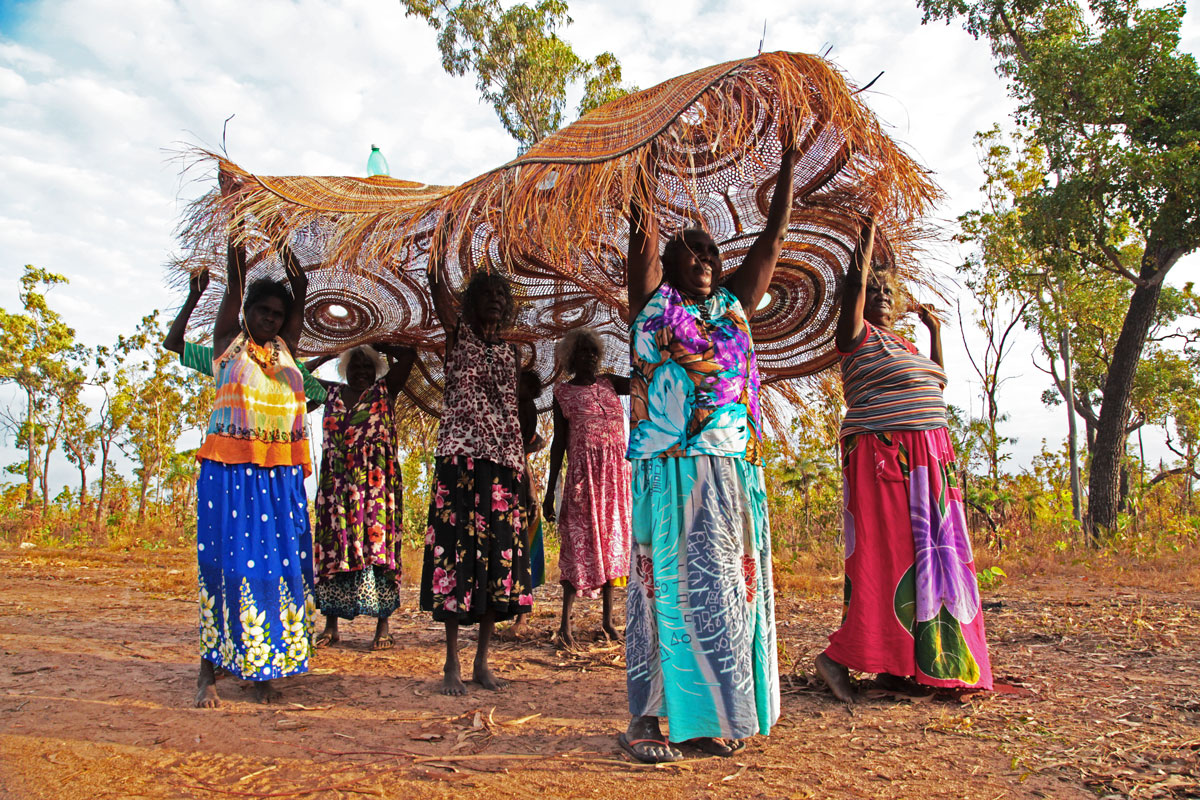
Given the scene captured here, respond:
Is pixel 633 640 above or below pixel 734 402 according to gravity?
below

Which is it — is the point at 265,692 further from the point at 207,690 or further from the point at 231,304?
the point at 231,304

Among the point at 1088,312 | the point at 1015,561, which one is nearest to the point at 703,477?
the point at 1015,561

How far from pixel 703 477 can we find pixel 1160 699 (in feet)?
7.54

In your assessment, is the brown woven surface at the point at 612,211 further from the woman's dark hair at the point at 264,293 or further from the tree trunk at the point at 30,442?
the tree trunk at the point at 30,442

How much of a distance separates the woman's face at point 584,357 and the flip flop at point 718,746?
2662mm

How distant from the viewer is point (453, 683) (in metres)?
3.44

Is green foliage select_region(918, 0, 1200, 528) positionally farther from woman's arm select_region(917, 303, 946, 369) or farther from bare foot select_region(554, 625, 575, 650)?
bare foot select_region(554, 625, 575, 650)

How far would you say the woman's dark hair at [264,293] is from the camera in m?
3.48

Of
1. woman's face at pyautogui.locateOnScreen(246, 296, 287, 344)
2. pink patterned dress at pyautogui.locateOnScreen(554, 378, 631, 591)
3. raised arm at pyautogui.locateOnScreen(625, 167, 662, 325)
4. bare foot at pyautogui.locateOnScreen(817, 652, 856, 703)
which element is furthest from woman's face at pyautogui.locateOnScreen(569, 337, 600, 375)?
bare foot at pyautogui.locateOnScreen(817, 652, 856, 703)

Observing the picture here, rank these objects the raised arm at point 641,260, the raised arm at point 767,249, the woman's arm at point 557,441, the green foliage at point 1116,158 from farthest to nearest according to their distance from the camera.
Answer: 1. the green foliage at point 1116,158
2. the woman's arm at point 557,441
3. the raised arm at point 767,249
4. the raised arm at point 641,260

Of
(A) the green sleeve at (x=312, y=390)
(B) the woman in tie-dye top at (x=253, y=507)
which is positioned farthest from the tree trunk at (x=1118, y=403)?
(B) the woman in tie-dye top at (x=253, y=507)

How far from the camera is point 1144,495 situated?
11672 millimetres

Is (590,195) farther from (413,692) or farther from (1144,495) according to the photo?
(1144,495)

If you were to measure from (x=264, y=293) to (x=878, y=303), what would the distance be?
2.99m
